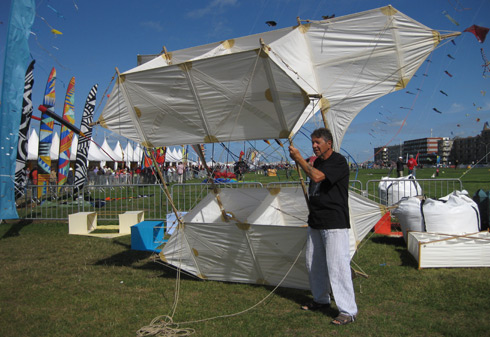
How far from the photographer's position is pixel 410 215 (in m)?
6.78

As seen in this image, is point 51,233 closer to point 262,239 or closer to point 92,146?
point 262,239

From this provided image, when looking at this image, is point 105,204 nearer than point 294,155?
No

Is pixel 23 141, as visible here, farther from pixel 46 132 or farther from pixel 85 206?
pixel 46 132

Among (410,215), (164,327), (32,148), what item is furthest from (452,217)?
(32,148)

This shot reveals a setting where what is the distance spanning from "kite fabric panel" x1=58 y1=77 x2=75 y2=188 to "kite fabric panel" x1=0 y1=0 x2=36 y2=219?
7.48 meters

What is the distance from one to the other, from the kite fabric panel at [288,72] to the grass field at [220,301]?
219 cm

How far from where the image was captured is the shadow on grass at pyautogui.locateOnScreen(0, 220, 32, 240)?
9345mm

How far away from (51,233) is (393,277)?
8.86 m

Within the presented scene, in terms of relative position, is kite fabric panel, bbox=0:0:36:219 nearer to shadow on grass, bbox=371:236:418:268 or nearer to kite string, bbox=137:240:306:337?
kite string, bbox=137:240:306:337

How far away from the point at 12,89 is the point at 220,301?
8.76 meters

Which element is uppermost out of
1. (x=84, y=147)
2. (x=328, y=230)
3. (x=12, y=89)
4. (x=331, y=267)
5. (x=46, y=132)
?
(x=12, y=89)

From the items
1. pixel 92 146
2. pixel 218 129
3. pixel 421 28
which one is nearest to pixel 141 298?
pixel 218 129

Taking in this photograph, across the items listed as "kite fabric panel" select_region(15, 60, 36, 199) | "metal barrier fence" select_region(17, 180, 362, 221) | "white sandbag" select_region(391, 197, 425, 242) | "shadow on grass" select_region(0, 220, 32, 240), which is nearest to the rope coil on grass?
"white sandbag" select_region(391, 197, 425, 242)

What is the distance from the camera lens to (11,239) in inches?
350
